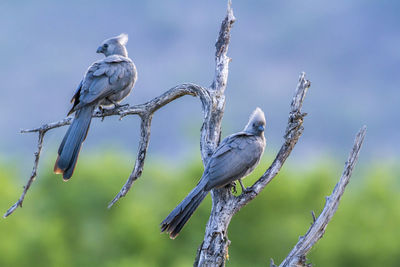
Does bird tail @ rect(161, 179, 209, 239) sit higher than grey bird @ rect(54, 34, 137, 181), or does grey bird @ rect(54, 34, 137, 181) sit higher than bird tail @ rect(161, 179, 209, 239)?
grey bird @ rect(54, 34, 137, 181)

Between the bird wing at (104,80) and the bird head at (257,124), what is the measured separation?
165 centimetres

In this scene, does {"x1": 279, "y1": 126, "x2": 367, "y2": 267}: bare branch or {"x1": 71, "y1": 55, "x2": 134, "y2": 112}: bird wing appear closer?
{"x1": 279, "y1": 126, "x2": 367, "y2": 267}: bare branch

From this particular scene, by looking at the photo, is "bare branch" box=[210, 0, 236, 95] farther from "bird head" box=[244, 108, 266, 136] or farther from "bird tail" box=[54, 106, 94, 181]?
"bird tail" box=[54, 106, 94, 181]

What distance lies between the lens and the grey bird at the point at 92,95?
20.7 ft

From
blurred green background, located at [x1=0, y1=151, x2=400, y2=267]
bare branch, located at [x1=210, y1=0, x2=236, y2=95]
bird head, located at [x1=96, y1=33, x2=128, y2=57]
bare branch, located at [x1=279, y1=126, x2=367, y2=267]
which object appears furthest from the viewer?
blurred green background, located at [x1=0, y1=151, x2=400, y2=267]

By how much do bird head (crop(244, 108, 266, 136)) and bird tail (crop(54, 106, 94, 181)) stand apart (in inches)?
73.5

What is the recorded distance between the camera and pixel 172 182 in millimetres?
25109

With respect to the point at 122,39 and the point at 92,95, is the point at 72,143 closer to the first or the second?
the point at 92,95

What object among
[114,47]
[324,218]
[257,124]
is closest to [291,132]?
[257,124]

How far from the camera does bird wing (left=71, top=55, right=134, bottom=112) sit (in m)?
6.91

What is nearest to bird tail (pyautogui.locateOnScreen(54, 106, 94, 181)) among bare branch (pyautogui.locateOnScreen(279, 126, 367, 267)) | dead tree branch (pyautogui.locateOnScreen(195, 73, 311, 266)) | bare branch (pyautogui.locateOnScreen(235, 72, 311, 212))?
dead tree branch (pyautogui.locateOnScreen(195, 73, 311, 266))

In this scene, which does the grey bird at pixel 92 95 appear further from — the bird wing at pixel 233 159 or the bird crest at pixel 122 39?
the bird wing at pixel 233 159

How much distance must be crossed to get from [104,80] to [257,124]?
193 cm

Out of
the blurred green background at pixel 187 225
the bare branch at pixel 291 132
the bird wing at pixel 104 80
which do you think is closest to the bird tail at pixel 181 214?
the bare branch at pixel 291 132
